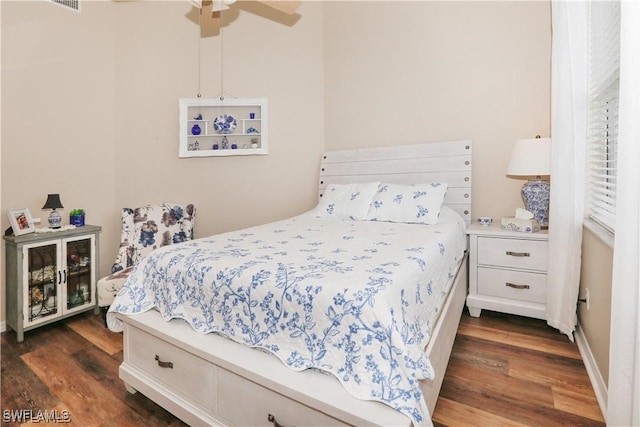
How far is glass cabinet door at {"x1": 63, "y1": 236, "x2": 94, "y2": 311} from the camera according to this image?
254 centimetres

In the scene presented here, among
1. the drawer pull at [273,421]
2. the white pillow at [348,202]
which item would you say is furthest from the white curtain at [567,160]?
the drawer pull at [273,421]

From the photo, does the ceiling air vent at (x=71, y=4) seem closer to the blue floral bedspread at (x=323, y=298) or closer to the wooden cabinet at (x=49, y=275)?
the wooden cabinet at (x=49, y=275)

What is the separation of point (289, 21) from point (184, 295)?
3020 millimetres

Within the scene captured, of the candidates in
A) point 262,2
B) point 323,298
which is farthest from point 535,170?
point 262,2

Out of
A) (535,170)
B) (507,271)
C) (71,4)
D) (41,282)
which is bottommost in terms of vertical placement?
(41,282)

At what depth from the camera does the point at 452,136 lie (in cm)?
293

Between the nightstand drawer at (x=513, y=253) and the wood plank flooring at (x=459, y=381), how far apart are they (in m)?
A: 0.44

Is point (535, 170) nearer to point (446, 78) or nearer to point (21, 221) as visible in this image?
point (446, 78)

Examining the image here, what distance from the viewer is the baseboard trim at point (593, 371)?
148 cm

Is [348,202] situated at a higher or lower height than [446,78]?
lower

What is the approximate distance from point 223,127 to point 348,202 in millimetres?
1465

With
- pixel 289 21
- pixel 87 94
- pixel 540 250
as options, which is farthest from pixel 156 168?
pixel 540 250

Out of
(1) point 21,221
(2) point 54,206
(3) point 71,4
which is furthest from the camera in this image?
(3) point 71,4

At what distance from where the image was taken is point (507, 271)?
2330 mm
